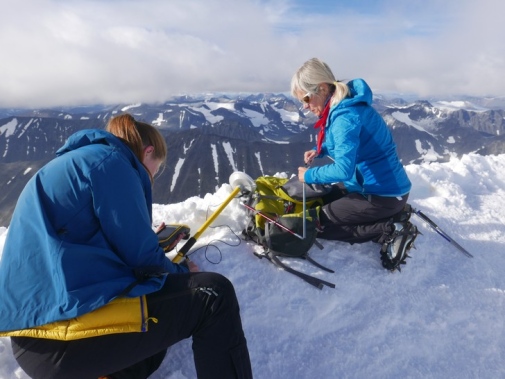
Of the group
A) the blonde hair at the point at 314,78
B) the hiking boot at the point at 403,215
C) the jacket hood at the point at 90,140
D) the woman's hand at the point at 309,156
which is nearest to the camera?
the jacket hood at the point at 90,140

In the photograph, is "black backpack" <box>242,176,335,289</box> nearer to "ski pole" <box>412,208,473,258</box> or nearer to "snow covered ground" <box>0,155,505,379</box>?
"snow covered ground" <box>0,155,505,379</box>

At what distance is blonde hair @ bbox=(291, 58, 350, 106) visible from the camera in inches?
187

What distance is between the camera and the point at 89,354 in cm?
250

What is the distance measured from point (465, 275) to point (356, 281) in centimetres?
213

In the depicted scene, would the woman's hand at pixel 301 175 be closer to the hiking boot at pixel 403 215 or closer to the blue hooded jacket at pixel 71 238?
the hiking boot at pixel 403 215

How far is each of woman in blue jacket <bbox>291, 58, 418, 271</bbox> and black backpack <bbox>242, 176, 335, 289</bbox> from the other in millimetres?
337

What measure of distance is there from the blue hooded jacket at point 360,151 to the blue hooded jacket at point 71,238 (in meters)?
2.88

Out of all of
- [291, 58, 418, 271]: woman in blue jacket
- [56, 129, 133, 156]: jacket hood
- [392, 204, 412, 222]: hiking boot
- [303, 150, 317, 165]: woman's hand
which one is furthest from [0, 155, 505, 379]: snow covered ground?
[56, 129, 133, 156]: jacket hood

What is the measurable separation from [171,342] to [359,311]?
2.86 metres

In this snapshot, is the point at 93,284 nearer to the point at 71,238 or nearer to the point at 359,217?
the point at 71,238

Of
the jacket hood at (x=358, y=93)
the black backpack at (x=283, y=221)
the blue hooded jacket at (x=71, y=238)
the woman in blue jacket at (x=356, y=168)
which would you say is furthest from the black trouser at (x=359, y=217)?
the blue hooded jacket at (x=71, y=238)

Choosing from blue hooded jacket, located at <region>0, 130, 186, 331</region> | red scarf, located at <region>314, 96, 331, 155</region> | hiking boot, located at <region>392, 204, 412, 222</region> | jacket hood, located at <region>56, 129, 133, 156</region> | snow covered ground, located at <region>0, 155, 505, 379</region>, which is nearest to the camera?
blue hooded jacket, located at <region>0, 130, 186, 331</region>

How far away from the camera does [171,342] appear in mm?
2803

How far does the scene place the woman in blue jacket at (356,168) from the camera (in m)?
4.62
